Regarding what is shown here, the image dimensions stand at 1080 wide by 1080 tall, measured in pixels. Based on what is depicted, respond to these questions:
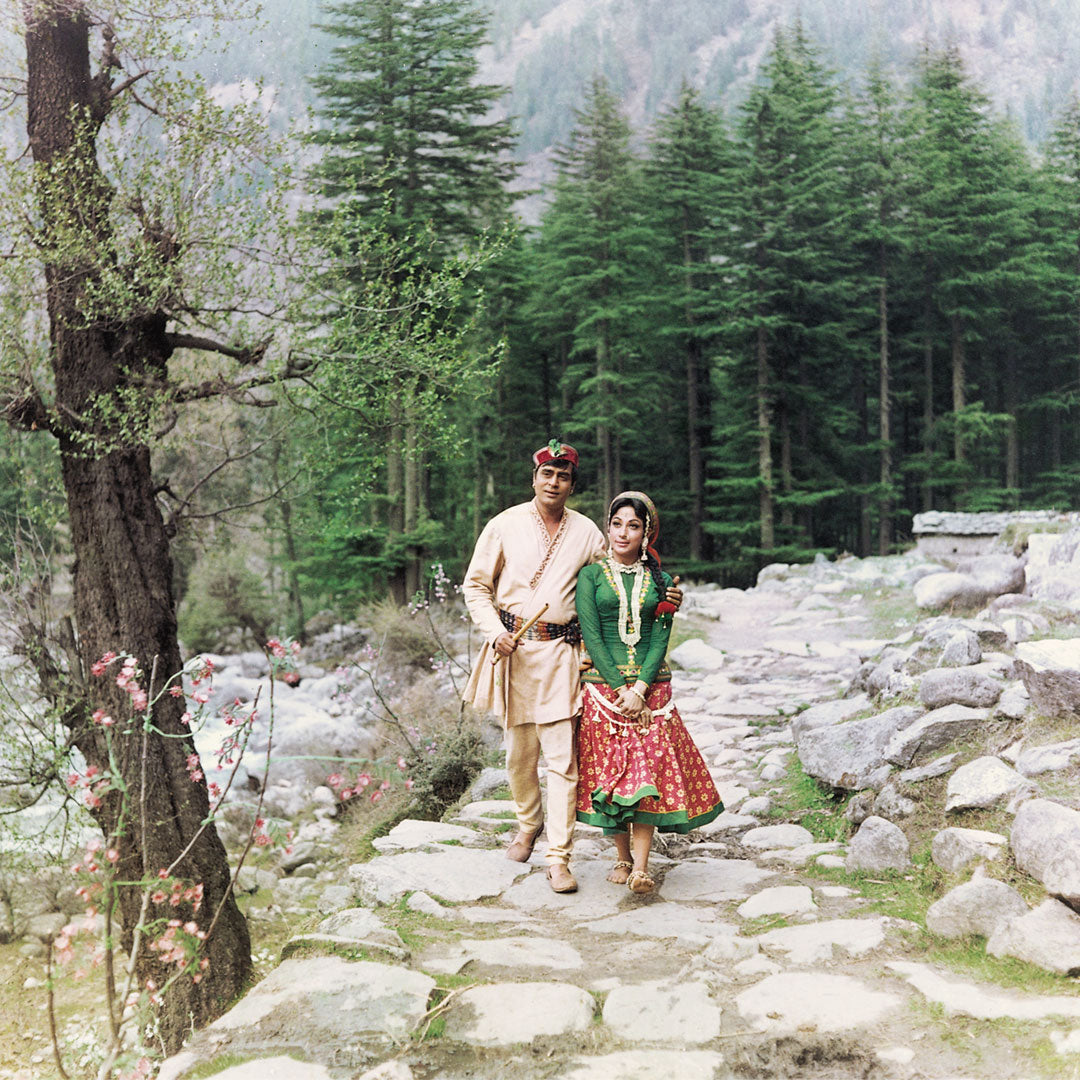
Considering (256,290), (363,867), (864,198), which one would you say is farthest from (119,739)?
(864,198)

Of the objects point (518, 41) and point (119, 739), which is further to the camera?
point (518, 41)

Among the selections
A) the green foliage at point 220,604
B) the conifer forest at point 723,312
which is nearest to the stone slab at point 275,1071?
the conifer forest at point 723,312

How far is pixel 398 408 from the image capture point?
8.60 meters

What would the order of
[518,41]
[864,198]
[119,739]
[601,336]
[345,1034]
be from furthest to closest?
[518,41] < [864,198] < [601,336] < [119,739] < [345,1034]

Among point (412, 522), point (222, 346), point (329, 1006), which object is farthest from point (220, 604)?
point (329, 1006)

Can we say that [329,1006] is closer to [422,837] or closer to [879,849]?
[422,837]

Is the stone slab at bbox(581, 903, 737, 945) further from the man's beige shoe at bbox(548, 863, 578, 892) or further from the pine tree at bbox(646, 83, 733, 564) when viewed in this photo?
the pine tree at bbox(646, 83, 733, 564)

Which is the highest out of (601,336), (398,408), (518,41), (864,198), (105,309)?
(518,41)

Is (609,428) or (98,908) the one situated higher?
(609,428)

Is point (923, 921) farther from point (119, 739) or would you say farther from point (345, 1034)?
point (119, 739)

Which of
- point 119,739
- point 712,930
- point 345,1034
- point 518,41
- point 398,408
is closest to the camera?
point 345,1034

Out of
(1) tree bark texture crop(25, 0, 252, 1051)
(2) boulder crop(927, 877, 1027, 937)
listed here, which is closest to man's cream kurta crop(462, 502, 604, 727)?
(2) boulder crop(927, 877, 1027, 937)

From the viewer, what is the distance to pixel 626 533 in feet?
14.2

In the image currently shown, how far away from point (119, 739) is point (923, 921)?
5.12 m
